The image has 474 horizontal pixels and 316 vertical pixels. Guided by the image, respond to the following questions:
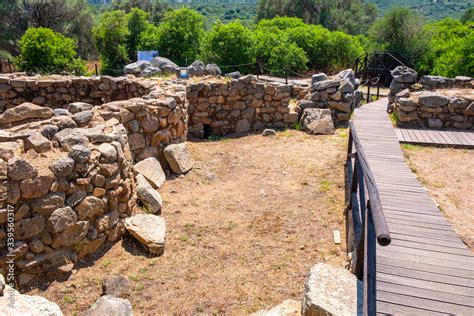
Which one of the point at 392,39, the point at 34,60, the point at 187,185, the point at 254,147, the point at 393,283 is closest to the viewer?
the point at 393,283

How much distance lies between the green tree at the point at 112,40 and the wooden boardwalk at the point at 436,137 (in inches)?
833

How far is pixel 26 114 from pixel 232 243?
4161 mm

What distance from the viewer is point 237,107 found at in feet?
36.3

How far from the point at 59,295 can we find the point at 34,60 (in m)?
13.3

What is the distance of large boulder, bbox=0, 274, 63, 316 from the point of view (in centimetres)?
291

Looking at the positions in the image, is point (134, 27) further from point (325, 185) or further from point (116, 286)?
point (116, 286)

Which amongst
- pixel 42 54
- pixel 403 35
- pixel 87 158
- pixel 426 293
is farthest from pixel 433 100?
pixel 403 35

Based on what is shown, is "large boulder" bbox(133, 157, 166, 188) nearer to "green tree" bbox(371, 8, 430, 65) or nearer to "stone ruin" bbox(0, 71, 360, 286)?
"stone ruin" bbox(0, 71, 360, 286)

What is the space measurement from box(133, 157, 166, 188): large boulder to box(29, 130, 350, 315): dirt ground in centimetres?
19

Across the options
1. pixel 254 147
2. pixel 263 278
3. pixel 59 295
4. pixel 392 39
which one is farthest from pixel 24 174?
pixel 392 39

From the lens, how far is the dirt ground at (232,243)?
4.48 metres

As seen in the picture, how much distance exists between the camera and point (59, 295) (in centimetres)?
437

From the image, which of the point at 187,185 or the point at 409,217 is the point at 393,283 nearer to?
the point at 409,217

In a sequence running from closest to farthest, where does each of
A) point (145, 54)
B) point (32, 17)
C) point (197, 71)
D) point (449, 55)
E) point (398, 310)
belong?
point (398, 310) → point (197, 71) → point (449, 55) → point (145, 54) → point (32, 17)
